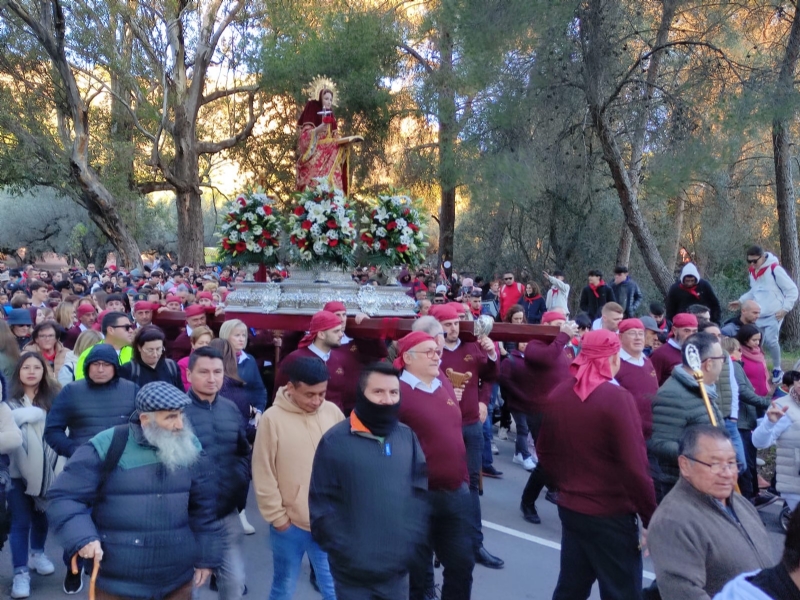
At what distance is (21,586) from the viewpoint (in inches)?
211

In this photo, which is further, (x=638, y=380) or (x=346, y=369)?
(x=346, y=369)

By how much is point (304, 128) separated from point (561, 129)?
760 centimetres

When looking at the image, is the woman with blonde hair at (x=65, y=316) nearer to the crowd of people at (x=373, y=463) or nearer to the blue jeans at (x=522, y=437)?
the crowd of people at (x=373, y=463)

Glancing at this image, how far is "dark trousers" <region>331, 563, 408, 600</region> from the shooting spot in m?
3.50

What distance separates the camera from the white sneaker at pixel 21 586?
5.34m

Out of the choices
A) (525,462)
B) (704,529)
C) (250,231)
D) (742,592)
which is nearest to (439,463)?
(704,529)

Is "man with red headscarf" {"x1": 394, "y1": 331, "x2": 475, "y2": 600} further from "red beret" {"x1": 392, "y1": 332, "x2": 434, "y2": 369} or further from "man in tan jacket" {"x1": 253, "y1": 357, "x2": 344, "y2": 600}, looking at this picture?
"man in tan jacket" {"x1": 253, "y1": 357, "x2": 344, "y2": 600}

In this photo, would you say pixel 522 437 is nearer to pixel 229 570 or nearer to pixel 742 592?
pixel 229 570

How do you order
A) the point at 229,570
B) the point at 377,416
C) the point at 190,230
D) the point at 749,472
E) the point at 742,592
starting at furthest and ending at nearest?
the point at 190,230 → the point at 749,472 → the point at 229,570 → the point at 377,416 → the point at 742,592

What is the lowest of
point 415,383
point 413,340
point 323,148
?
point 415,383

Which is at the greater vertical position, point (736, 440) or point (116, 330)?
point (116, 330)

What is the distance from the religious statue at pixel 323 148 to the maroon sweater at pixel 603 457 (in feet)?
19.2

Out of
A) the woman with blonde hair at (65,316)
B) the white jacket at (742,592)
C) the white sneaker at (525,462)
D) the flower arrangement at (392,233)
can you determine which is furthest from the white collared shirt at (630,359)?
the woman with blonde hair at (65,316)

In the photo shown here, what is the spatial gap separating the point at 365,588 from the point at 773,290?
8.67 metres
